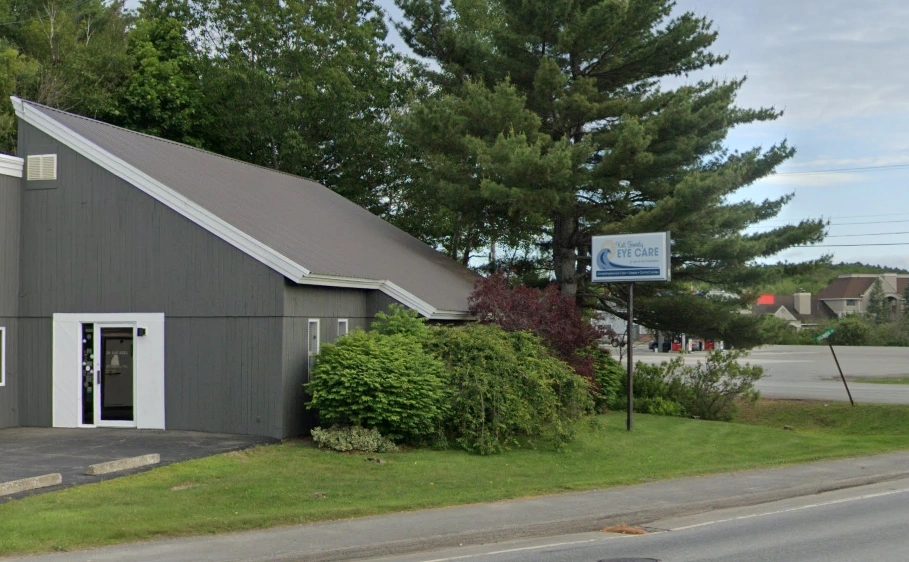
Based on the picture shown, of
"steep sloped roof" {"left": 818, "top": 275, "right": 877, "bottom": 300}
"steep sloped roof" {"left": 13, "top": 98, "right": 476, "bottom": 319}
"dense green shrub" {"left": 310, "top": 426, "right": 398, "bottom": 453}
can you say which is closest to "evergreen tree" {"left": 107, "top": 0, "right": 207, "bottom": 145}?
"steep sloped roof" {"left": 13, "top": 98, "right": 476, "bottom": 319}

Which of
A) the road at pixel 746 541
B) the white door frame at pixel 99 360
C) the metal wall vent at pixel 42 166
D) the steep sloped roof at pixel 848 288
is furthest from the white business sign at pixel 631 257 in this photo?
the steep sloped roof at pixel 848 288

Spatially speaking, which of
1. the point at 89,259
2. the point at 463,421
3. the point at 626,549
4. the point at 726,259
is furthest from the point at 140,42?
the point at 626,549

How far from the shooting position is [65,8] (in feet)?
146

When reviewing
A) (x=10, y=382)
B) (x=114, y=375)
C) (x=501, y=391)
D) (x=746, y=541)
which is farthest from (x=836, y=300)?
(x=746, y=541)

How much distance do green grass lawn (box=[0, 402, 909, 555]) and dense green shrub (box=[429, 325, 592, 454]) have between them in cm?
56

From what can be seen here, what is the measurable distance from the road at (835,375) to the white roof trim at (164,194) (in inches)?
838

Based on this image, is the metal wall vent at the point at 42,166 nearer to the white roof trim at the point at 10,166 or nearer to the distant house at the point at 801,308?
the white roof trim at the point at 10,166

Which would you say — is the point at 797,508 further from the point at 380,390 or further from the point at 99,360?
the point at 99,360

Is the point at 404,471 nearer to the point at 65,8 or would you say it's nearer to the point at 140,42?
the point at 140,42

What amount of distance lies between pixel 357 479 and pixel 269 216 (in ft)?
31.5

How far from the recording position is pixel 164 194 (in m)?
20.4

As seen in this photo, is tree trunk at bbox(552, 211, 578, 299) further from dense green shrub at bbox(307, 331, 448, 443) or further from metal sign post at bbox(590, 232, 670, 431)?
dense green shrub at bbox(307, 331, 448, 443)

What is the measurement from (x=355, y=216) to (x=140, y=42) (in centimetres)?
1599

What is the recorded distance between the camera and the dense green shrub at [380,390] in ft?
60.8
